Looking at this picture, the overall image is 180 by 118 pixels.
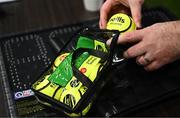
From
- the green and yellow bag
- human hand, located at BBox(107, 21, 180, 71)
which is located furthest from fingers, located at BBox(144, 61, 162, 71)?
the green and yellow bag

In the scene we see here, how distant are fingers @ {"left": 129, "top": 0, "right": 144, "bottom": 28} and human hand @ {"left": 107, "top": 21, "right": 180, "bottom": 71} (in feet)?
0.11

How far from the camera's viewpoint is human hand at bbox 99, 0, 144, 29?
0.94 metres

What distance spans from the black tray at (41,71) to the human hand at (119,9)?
0.10 meters

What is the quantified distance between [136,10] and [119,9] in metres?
0.08

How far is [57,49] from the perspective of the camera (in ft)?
3.30

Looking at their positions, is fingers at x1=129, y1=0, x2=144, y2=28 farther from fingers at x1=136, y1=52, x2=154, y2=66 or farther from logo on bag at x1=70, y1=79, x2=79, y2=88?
logo on bag at x1=70, y1=79, x2=79, y2=88

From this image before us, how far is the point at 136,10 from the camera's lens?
0.94 m

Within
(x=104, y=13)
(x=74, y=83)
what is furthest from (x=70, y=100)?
(x=104, y=13)

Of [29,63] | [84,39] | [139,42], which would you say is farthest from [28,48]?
[139,42]

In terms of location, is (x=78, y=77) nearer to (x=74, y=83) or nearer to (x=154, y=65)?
(x=74, y=83)

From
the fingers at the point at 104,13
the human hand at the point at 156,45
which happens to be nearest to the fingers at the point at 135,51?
the human hand at the point at 156,45

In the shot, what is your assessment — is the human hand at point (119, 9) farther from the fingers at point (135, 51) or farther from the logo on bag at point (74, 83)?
the logo on bag at point (74, 83)

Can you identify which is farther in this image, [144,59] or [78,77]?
[144,59]

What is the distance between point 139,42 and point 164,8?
283mm
